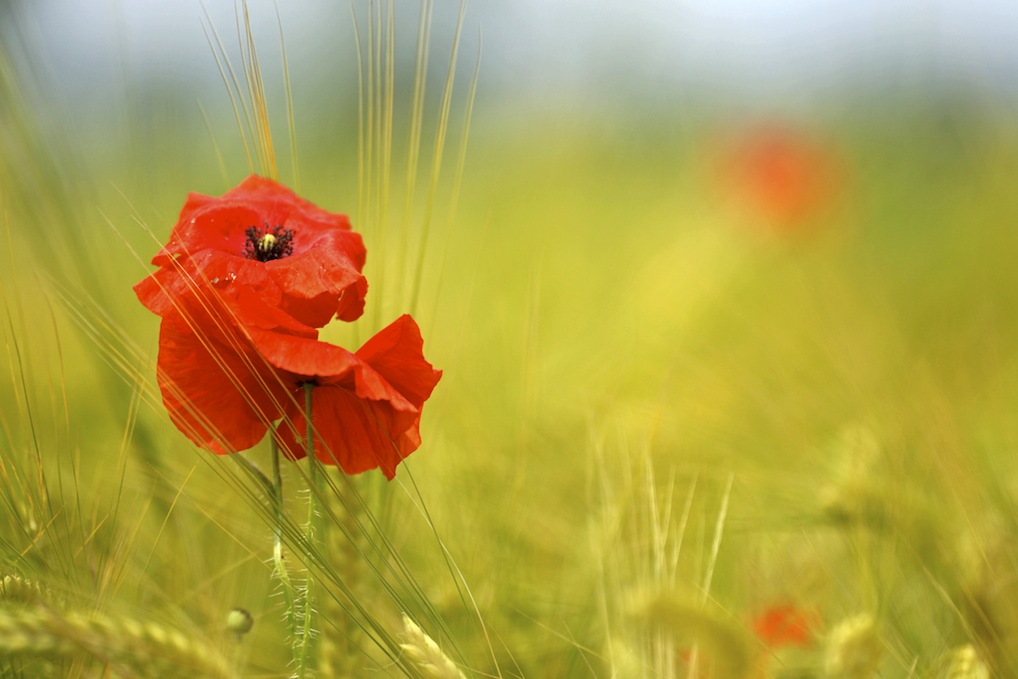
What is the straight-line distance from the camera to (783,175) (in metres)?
1.45

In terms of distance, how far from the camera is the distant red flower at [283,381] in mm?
319

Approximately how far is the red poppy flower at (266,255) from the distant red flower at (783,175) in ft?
3.73

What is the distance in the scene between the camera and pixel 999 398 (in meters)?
0.73

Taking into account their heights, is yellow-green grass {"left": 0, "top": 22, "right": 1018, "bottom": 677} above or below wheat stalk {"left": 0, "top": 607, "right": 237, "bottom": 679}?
below

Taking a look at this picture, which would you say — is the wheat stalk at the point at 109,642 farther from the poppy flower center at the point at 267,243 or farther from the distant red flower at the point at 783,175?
the distant red flower at the point at 783,175

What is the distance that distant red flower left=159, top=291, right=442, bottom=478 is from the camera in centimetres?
32

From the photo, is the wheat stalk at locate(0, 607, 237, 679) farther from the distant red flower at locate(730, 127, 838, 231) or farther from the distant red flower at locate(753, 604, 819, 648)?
the distant red flower at locate(730, 127, 838, 231)

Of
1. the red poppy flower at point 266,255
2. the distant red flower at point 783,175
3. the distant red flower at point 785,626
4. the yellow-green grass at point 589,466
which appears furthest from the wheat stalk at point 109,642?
the distant red flower at point 783,175

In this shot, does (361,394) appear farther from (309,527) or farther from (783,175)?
(783,175)

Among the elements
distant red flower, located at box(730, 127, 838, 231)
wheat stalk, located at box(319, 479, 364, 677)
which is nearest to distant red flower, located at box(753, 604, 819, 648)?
wheat stalk, located at box(319, 479, 364, 677)

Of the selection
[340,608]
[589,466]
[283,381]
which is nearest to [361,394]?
[283,381]

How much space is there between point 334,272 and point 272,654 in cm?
32

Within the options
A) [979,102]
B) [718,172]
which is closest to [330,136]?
[718,172]

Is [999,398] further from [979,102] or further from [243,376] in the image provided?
[979,102]
